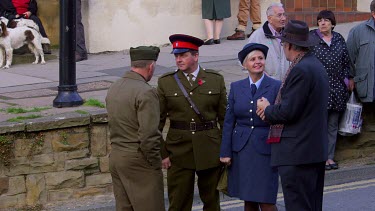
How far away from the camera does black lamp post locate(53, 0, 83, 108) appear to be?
9289 mm

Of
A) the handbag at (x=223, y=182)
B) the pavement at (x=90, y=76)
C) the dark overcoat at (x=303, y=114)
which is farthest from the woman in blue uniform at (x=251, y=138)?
the pavement at (x=90, y=76)

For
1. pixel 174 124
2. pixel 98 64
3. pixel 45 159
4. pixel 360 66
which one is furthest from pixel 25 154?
pixel 98 64

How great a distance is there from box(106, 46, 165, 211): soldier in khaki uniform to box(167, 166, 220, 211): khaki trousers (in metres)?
0.68

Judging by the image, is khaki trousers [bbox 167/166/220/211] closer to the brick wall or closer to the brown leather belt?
the brown leather belt

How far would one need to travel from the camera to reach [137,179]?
6.54 metres

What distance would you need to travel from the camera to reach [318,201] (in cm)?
670

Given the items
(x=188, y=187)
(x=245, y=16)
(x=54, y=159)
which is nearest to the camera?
(x=188, y=187)

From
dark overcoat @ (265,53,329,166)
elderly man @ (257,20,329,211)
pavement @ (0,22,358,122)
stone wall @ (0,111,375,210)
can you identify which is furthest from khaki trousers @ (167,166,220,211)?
pavement @ (0,22,358,122)

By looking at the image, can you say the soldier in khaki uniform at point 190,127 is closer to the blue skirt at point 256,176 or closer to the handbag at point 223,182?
the handbag at point 223,182

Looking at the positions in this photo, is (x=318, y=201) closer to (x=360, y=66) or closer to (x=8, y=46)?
(x=360, y=66)

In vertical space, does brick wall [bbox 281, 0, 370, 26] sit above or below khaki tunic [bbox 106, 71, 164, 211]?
above

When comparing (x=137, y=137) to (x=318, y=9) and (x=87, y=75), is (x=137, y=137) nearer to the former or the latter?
(x=87, y=75)

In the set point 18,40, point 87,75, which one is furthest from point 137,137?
point 18,40

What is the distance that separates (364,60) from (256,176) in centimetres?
377
